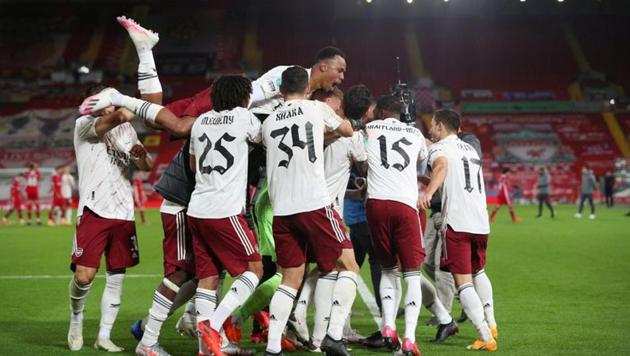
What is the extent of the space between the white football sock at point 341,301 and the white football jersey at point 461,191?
132 cm

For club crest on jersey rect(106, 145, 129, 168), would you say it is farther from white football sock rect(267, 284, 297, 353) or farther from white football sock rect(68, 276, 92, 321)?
white football sock rect(267, 284, 297, 353)

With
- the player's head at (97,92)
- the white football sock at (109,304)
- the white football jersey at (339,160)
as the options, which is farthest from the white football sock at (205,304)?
the player's head at (97,92)

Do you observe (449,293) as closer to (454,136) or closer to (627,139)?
(454,136)

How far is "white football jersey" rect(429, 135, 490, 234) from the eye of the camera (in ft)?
23.8

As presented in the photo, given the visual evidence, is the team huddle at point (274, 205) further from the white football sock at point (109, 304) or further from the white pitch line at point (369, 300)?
the white pitch line at point (369, 300)

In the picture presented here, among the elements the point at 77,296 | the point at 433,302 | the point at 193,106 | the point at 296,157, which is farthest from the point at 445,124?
the point at 77,296

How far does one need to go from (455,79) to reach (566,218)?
21.3 meters

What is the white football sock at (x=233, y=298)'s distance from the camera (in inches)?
244

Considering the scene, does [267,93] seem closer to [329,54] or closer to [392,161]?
[329,54]

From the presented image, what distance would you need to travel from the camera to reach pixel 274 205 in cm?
623

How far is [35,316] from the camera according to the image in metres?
8.70

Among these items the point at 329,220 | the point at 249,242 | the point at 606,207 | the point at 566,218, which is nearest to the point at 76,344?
the point at 249,242

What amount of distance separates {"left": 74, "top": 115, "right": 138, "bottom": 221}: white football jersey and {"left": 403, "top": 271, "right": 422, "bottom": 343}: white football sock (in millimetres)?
2637

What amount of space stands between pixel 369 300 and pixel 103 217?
4.30m
